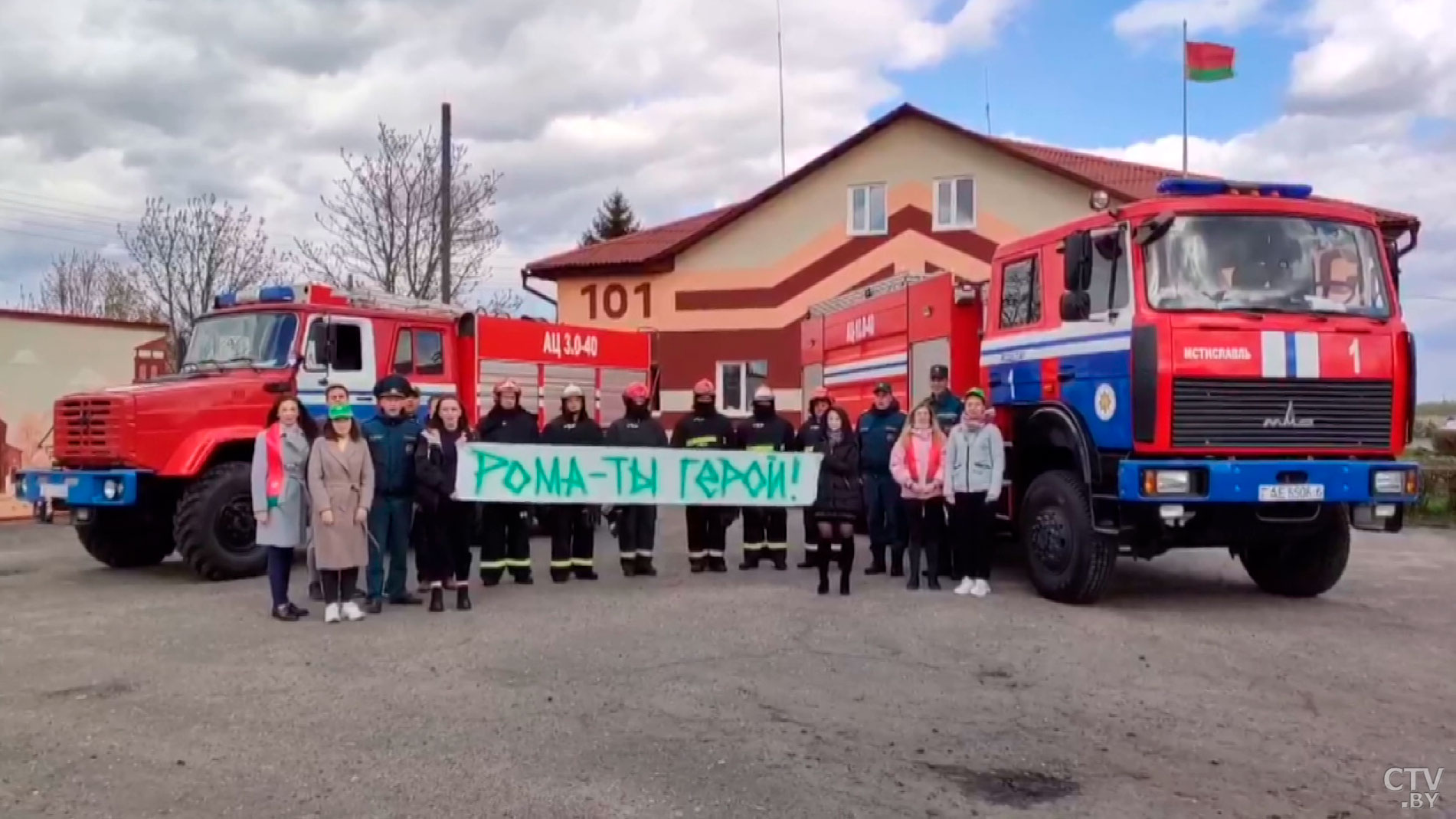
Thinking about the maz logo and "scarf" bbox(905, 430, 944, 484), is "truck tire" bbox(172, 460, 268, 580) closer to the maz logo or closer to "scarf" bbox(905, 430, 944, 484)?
"scarf" bbox(905, 430, 944, 484)

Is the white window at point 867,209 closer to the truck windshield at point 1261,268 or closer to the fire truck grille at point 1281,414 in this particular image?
the truck windshield at point 1261,268

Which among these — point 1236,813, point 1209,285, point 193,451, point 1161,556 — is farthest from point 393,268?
point 1236,813

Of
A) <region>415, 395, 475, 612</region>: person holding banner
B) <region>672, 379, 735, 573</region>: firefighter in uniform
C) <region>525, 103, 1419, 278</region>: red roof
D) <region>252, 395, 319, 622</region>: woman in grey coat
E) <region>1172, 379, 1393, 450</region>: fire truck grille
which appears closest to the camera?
<region>1172, 379, 1393, 450</region>: fire truck grille

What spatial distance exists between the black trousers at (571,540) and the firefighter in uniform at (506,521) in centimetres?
25

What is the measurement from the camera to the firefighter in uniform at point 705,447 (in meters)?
11.5

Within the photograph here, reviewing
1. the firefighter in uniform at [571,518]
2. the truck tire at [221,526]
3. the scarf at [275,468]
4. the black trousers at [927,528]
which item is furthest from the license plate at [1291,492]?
the truck tire at [221,526]

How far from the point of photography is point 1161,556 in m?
13.5

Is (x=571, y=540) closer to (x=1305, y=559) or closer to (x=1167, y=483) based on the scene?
(x=1167, y=483)

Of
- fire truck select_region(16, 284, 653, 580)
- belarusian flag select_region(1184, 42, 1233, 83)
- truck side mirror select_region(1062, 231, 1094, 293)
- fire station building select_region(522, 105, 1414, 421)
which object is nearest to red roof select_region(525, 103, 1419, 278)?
fire station building select_region(522, 105, 1414, 421)

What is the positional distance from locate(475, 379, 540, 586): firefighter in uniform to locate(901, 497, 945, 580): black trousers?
11.2 feet

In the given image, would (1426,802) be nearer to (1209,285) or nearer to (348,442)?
(1209,285)

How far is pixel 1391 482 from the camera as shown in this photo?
8992 millimetres

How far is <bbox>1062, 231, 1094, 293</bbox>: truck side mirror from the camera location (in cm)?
937

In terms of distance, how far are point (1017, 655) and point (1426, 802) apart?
296 centimetres
